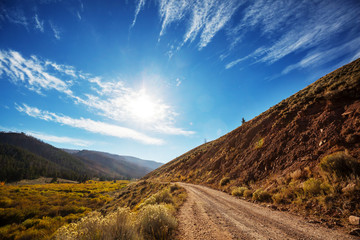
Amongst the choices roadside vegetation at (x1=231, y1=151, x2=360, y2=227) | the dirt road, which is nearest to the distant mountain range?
the dirt road

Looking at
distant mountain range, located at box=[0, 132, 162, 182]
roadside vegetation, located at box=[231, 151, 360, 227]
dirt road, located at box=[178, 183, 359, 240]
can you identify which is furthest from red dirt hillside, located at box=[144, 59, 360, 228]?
distant mountain range, located at box=[0, 132, 162, 182]

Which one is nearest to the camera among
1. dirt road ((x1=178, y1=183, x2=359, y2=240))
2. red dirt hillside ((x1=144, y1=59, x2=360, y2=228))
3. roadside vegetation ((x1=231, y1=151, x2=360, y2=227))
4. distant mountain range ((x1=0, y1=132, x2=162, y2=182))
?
dirt road ((x1=178, y1=183, x2=359, y2=240))

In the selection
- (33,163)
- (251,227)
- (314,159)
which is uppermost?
(314,159)

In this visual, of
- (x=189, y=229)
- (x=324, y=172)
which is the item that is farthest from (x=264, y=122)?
(x=189, y=229)

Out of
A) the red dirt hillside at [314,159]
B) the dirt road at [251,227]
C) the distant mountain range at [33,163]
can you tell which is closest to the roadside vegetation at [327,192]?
the red dirt hillside at [314,159]

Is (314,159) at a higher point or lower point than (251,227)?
higher

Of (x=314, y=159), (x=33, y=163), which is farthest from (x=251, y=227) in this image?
(x=33, y=163)

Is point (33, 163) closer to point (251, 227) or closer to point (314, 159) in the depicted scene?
point (251, 227)

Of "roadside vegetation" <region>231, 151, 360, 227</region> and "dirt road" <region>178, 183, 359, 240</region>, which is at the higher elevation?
"roadside vegetation" <region>231, 151, 360, 227</region>

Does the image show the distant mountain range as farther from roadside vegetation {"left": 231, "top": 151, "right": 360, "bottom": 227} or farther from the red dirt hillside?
roadside vegetation {"left": 231, "top": 151, "right": 360, "bottom": 227}

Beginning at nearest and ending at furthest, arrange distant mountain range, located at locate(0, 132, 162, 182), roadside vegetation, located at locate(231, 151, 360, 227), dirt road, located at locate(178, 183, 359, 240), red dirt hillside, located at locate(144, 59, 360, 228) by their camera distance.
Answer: dirt road, located at locate(178, 183, 359, 240) < roadside vegetation, located at locate(231, 151, 360, 227) < red dirt hillside, located at locate(144, 59, 360, 228) < distant mountain range, located at locate(0, 132, 162, 182)

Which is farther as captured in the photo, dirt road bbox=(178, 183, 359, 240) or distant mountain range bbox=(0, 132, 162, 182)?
distant mountain range bbox=(0, 132, 162, 182)

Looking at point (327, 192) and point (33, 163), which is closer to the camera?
point (327, 192)

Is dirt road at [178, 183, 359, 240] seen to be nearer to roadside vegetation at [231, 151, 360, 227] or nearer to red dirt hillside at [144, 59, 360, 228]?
roadside vegetation at [231, 151, 360, 227]
